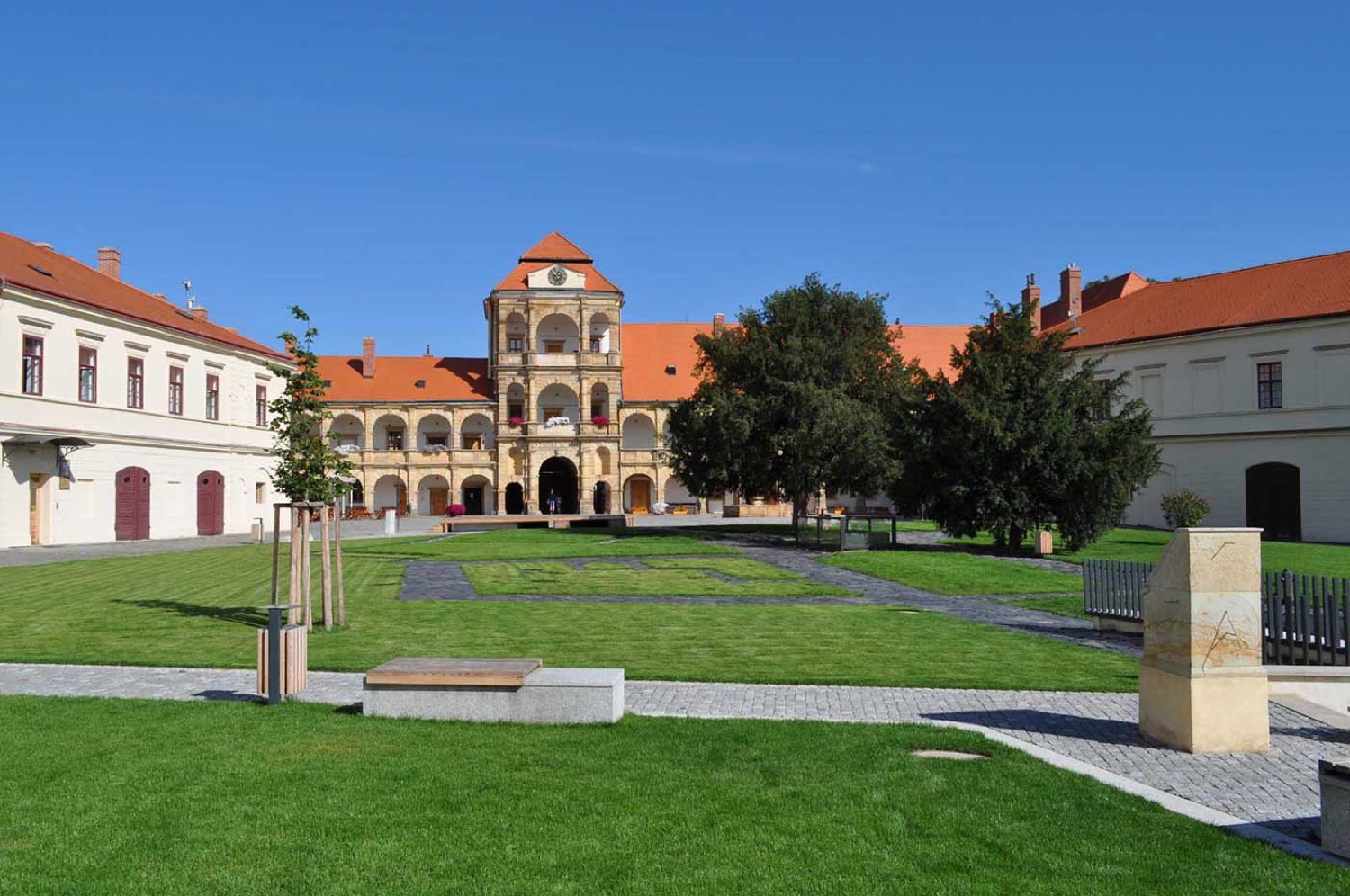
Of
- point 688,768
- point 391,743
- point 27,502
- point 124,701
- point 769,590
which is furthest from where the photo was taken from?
point 27,502

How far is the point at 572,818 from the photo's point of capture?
19.7ft

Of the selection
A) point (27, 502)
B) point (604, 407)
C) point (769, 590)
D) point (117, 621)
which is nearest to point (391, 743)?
point (117, 621)

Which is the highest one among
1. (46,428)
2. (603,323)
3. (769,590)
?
(603,323)

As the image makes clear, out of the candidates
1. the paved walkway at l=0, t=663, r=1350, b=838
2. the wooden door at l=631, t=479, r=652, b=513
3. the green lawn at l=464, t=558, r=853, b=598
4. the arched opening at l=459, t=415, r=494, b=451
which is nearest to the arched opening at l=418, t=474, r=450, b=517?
the arched opening at l=459, t=415, r=494, b=451

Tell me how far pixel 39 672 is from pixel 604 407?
2202 inches

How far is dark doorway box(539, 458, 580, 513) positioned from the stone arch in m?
2.87

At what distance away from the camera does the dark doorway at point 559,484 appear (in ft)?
220

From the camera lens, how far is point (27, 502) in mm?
32562

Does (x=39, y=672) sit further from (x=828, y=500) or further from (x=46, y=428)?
(x=828, y=500)

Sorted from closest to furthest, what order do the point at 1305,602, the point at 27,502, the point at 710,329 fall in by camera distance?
the point at 1305,602 → the point at 27,502 → the point at 710,329

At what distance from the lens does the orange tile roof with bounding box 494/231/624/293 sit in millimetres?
65750

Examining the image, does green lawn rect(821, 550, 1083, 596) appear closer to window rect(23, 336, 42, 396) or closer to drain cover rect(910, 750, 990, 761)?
drain cover rect(910, 750, 990, 761)

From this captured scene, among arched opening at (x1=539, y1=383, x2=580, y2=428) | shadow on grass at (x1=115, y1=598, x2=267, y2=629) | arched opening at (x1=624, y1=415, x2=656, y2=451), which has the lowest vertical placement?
shadow on grass at (x1=115, y1=598, x2=267, y2=629)

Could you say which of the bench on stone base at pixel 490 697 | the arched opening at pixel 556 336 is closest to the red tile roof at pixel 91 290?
the arched opening at pixel 556 336
